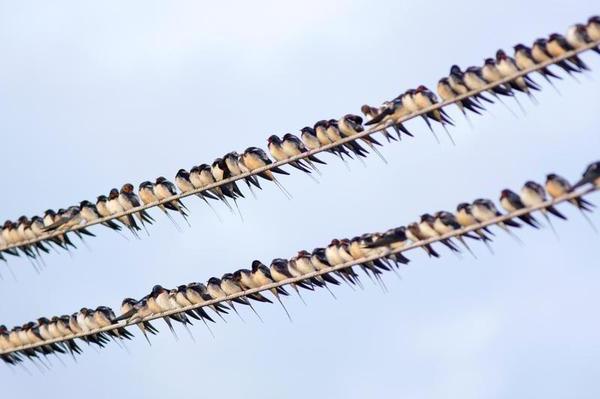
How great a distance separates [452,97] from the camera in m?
40.2

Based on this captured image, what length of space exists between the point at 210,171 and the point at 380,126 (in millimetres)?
5740

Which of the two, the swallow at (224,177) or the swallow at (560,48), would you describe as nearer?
the swallow at (560,48)

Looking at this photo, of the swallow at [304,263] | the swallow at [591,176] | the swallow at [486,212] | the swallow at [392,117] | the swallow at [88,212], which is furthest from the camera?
the swallow at [88,212]

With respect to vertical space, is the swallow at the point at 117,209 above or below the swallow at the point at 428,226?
above

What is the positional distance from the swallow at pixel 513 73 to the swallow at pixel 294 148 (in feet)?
13.5

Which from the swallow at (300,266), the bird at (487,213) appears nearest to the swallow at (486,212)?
the bird at (487,213)

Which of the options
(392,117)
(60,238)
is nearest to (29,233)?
(60,238)

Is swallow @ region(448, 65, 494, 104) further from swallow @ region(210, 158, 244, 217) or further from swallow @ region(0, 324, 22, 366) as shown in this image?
swallow @ region(0, 324, 22, 366)

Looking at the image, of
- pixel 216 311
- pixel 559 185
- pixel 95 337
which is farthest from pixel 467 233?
pixel 95 337

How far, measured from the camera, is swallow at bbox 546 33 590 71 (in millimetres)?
37031

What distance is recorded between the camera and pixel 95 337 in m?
44.6

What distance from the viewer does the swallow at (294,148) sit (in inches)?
1640

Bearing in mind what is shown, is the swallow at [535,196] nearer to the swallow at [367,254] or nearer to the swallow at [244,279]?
the swallow at [367,254]

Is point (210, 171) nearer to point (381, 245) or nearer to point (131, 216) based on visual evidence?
point (131, 216)
